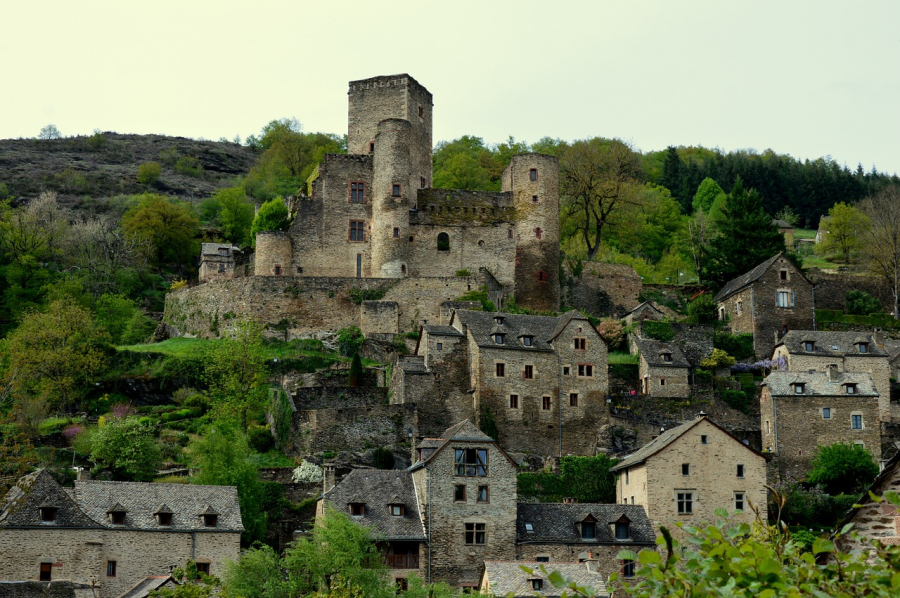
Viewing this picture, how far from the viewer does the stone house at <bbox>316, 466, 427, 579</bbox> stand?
Answer: 46.2 m

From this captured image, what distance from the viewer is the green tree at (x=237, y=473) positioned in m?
47.8

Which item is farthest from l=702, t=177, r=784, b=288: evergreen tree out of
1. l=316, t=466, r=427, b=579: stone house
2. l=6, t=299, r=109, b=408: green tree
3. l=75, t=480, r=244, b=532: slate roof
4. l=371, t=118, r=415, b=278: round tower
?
l=75, t=480, r=244, b=532: slate roof

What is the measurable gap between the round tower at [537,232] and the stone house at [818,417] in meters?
20.4

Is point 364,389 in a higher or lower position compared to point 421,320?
lower

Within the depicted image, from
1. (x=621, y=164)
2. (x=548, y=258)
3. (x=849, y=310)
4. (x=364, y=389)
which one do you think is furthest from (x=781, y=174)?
(x=364, y=389)

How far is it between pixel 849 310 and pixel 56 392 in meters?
55.4

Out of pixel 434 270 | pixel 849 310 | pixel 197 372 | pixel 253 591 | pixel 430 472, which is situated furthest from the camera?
pixel 849 310

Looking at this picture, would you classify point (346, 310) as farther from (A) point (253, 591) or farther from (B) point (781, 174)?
(B) point (781, 174)

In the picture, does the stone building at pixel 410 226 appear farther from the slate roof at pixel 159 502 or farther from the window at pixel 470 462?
the slate roof at pixel 159 502

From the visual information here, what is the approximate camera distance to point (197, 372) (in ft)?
210

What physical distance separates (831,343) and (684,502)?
19825mm

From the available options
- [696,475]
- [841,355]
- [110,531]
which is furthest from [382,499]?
[841,355]

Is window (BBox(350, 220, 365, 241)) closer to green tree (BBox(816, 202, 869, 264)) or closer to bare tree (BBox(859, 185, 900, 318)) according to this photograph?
bare tree (BBox(859, 185, 900, 318))

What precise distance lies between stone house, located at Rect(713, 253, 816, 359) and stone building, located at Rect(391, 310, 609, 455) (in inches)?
581
